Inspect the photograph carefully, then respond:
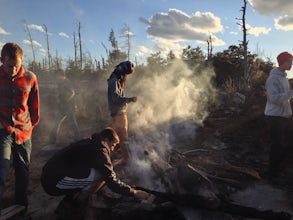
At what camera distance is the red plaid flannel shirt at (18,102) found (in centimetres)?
369

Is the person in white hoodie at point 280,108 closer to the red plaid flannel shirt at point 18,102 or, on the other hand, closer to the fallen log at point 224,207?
the fallen log at point 224,207

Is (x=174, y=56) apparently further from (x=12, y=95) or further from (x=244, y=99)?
(x=12, y=95)

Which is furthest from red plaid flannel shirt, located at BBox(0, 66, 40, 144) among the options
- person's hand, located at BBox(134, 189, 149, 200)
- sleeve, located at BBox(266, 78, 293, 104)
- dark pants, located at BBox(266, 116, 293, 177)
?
dark pants, located at BBox(266, 116, 293, 177)

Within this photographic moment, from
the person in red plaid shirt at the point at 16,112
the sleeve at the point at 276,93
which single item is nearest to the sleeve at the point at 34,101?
the person in red plaid shirt at the point at 16,112

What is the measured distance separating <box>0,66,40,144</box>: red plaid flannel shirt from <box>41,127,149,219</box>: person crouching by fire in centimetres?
68

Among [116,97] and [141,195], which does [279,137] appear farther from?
[116,97]

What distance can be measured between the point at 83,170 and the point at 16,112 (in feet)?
Result: 4.11

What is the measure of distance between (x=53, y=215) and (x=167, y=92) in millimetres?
6871

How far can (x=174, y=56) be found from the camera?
24891mm

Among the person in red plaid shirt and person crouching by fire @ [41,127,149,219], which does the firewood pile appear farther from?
the person in red plaid shirt

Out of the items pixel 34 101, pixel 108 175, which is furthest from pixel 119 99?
pixel 108 175

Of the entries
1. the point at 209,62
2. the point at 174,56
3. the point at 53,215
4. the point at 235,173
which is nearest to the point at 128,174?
the point at 53,215

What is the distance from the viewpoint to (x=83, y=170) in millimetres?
3791

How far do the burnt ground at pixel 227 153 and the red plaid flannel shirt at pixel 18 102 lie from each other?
1.44 m
